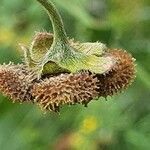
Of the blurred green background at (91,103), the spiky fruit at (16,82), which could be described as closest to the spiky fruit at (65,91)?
the spiky fruit at (16,82)

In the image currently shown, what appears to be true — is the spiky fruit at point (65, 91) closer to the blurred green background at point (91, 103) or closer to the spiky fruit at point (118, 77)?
the spiky fruit at point (118, 77)

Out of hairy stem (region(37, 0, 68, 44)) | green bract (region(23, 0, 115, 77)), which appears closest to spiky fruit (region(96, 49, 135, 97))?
green bract (region(23, 0, 115, 77))

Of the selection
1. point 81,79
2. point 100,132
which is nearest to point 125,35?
point 100,132

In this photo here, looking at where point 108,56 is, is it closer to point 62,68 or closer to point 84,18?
point 62,68

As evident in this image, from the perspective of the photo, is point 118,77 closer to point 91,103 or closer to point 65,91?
point 65,91

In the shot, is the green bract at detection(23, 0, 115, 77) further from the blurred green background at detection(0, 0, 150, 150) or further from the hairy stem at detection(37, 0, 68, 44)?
the blurred green background at detection(0, 0, 150, 150)
